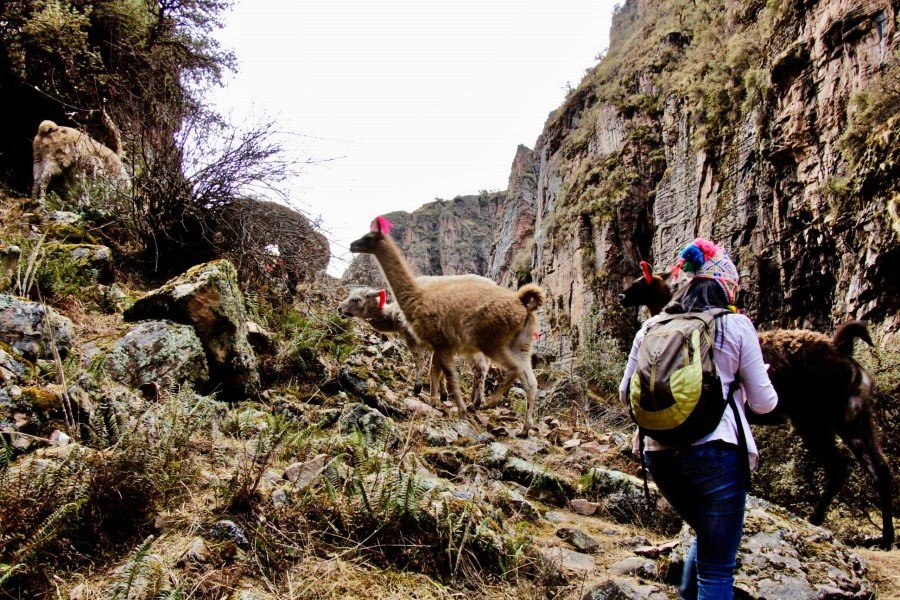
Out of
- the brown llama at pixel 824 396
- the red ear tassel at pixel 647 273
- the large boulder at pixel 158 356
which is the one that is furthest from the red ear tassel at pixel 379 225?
the red ear tassel at pixel 647 273

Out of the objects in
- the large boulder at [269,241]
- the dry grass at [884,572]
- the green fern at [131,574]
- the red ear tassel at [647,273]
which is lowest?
the dry grass at [884,572]

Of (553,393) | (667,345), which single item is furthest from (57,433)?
(553,393)

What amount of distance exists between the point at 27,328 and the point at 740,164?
21.0 metres

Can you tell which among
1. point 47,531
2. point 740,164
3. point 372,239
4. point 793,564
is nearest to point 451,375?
point 372,239

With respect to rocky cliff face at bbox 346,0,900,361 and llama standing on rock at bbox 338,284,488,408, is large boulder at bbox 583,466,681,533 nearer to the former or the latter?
llama standing on rock at bbox 338,284,488,408

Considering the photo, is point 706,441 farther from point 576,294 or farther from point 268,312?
point 576,294

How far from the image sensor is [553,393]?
11375 millimetres

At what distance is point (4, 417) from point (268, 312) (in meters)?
4.12

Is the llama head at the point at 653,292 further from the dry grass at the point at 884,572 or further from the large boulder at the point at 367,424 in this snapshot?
the large boulder at the point at 367,424

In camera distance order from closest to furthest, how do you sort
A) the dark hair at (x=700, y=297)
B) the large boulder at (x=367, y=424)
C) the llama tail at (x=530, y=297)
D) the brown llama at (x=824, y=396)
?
the dark hair at (x=700, y=297)
the large boulder at (x=367, y=424)
the brown llama at (x=824, y=396)
the llama tail at (x=530, y=297)

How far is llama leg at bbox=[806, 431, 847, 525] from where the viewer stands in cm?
441

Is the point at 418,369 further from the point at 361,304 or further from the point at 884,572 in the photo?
the point at 884,572

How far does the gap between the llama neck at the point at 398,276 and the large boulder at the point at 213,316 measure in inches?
94.2

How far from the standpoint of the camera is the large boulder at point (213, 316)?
4.32 metres
